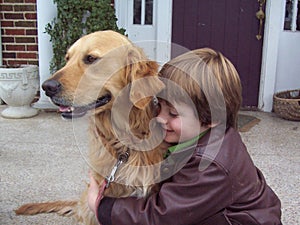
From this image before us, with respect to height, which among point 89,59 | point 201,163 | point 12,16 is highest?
point 12,16

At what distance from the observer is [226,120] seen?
165 centimetres

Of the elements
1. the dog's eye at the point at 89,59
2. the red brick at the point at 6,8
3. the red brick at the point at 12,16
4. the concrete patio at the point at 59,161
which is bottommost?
the concrete patio at the point at 59,161

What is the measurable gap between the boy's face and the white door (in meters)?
3.14

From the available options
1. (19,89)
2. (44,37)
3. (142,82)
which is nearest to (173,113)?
(142,82)

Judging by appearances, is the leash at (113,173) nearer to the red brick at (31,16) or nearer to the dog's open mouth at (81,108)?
the dog's open mouth at (81,108)

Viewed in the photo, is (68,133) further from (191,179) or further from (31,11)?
(191,179)

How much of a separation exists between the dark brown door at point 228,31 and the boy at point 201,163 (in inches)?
129

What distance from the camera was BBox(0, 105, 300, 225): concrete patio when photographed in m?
2.53

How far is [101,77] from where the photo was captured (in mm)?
1663

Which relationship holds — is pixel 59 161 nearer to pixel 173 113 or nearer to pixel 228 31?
pixel 173 113

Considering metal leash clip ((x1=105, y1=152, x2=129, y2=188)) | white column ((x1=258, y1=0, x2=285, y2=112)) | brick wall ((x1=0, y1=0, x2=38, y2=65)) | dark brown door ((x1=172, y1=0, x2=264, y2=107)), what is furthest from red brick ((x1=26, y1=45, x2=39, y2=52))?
metal leash clip ((x1=105, y1=152, x2=129, y2=188))

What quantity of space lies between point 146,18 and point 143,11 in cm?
9

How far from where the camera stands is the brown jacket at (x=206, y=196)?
149cm

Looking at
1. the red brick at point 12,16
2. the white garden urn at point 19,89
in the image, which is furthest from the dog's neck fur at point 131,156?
the red brick at point 12,16
